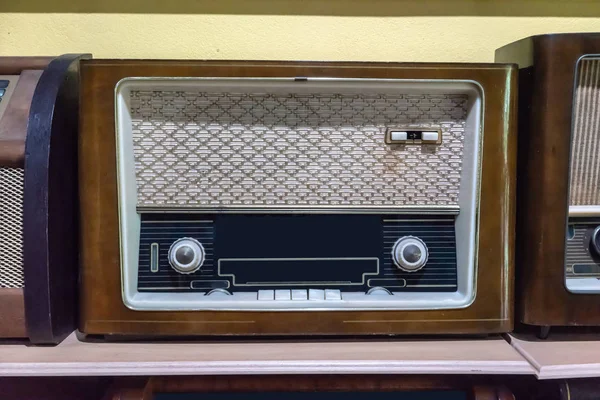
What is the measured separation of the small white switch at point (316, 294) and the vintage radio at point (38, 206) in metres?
0.38

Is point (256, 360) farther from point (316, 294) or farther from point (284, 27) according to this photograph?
point (284, 27)

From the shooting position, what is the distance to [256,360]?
718 millimetres

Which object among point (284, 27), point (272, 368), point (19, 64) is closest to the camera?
point (272, 368)

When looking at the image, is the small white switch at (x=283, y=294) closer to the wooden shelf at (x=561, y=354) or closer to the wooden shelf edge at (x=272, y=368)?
the wooden shelf edge at (x=272, y=368)

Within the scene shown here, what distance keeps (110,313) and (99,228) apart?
131 millimetres

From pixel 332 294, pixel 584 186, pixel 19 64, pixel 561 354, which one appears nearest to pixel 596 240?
pixel 584 186

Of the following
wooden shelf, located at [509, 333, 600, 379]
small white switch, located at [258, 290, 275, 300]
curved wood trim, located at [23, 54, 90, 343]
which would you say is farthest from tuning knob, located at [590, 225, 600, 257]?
curved wood trim, located at [23, 54, 90, 343]

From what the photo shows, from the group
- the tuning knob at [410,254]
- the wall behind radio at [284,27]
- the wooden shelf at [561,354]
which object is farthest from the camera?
the wall behind radio at [284,27]

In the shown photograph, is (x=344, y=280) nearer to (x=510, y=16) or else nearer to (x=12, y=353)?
(x=12, y=353)

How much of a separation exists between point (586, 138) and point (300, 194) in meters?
0.45

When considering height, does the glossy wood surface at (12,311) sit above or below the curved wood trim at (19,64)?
below

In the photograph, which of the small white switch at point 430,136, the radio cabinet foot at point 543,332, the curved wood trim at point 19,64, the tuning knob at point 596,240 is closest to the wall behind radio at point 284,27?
the curved wood trim at point 19,64

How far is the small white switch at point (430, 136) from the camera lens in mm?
789

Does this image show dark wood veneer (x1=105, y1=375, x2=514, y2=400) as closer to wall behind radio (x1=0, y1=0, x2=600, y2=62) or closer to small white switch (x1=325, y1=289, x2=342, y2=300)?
small white switch (x1=325, y1=289, x2=342, y2=300)
